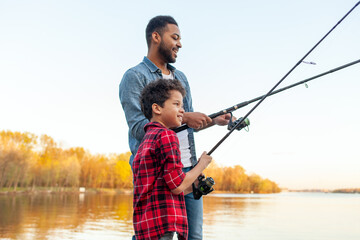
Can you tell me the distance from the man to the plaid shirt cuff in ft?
1.44

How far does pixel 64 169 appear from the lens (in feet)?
159

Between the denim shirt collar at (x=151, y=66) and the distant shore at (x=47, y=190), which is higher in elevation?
the denim shirt collar at (x=151, y=66)

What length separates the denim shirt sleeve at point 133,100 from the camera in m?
2.13

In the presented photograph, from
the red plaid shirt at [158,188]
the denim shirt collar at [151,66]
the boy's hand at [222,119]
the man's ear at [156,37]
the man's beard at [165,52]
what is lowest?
the red plaid shirt at [158,188]

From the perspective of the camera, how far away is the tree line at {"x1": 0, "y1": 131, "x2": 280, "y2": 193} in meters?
38.7

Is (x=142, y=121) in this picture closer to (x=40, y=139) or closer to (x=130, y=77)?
(x=130, y=77)

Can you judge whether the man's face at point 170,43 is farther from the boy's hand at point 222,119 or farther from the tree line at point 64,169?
the tree line at point 64,169

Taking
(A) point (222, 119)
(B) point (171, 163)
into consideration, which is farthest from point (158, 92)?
(A) point (222, 119)

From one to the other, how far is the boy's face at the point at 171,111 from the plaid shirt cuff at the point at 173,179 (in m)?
0.30

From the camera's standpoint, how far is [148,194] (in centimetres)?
172

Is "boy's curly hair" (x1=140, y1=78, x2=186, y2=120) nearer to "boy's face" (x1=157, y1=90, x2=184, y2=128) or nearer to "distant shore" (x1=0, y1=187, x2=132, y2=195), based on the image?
"boy's face" (x1=157, y1=90, x2=184, y2=128)

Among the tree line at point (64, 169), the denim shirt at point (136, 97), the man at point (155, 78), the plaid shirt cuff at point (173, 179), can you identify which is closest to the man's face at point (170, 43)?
the man at point (155, 78)

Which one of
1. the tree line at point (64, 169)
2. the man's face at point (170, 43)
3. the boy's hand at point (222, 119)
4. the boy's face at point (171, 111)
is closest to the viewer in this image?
the boy's face at point (171, 111)

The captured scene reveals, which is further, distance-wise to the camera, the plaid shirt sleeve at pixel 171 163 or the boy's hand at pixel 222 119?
the boy's hand at pixel 222 119
